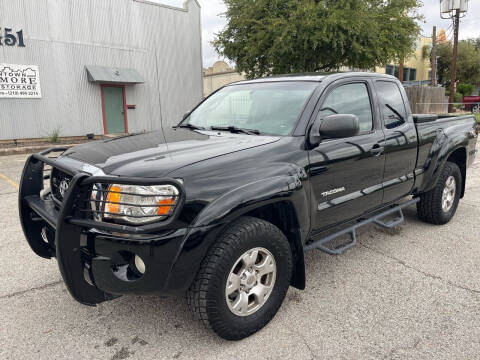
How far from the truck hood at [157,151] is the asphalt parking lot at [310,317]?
44.5 inches

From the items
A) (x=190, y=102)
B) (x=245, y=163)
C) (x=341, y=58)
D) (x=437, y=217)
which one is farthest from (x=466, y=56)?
(x=245, y=163)

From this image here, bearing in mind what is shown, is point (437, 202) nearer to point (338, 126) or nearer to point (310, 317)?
point (338, 126)

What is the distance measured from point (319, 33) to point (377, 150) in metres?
11.3

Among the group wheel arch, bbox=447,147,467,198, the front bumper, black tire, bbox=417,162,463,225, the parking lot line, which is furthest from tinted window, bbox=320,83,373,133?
the parking lot line

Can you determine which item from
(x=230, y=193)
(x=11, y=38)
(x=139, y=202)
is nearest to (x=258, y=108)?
(x=230, y=193)

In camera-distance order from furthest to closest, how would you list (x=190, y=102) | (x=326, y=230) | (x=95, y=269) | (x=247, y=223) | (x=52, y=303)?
(x=190, y=102) → (x=326, y=230) → (x=52, y=303) → (x=247, y=223) → (x=95, y=269)

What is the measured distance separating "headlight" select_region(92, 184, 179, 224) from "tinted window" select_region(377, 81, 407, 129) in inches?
97.6

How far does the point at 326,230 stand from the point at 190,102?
1501 centimetres

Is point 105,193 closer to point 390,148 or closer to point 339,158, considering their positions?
point 339,158

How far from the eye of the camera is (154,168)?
7.23 feet

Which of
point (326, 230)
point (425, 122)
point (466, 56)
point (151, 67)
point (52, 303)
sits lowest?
point (52, 303)

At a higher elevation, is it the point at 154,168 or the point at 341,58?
the point at 341,58

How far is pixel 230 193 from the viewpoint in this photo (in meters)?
2.26

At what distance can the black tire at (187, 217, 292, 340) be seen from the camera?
7.32 ft
